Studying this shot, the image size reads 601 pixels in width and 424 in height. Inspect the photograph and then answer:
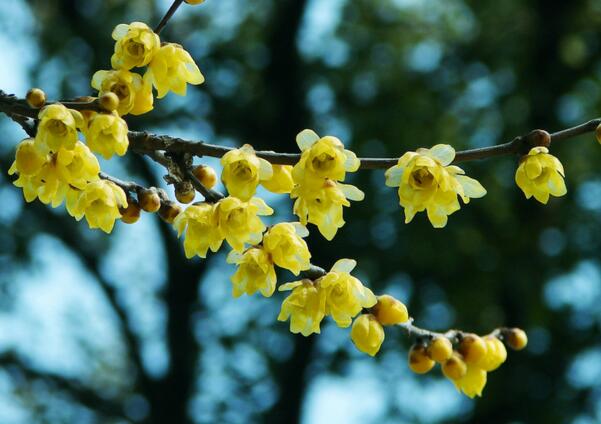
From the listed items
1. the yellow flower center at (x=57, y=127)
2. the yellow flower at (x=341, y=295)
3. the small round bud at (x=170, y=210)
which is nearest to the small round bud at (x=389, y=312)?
the yellow flower at (x=341, y=295)

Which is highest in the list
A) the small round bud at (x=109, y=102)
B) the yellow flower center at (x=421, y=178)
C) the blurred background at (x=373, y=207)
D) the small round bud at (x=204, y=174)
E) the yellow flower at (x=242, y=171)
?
the blurred background at (x=373, y=207)

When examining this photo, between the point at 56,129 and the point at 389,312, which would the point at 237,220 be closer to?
the point at 56,129

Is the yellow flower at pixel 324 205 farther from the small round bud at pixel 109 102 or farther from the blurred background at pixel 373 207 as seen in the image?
the blurred background at pixel 373 207

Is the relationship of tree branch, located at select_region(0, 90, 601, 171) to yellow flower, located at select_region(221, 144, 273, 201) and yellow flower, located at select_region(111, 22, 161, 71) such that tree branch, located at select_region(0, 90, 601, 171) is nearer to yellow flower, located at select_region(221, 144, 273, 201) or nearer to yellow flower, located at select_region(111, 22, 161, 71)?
yellow flower, located at select_region(221, 144, 273, 201)

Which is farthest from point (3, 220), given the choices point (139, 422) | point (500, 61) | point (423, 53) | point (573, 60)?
point (573, 60)

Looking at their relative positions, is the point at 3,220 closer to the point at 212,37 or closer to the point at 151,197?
the point at 212,37

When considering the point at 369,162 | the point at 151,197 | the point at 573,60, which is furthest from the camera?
the point at 573,60

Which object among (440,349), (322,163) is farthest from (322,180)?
(440,349)
